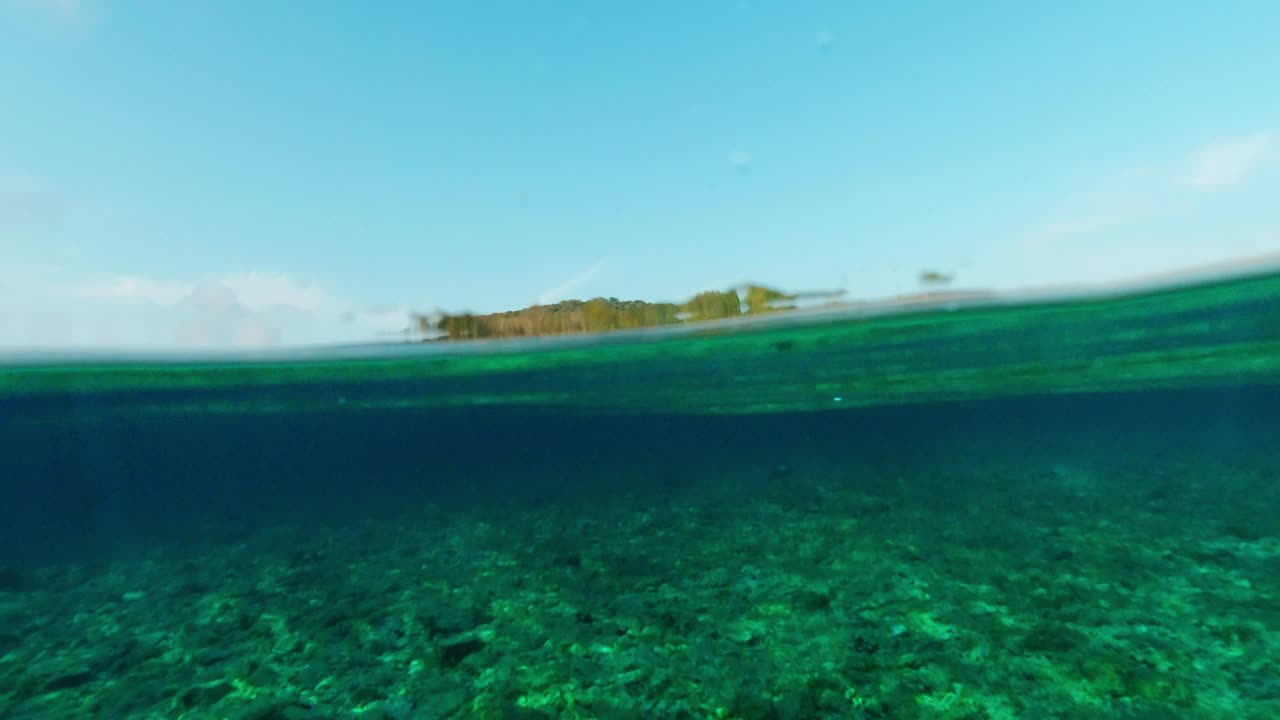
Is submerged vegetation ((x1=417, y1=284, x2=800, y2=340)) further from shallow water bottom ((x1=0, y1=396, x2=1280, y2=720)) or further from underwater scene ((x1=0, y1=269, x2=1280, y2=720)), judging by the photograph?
shallow water bottom ((x1=0, y1=396, x2=1280, y2=720))

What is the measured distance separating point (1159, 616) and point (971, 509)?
12.9ft

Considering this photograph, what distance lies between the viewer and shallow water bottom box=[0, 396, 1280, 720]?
14.4ft

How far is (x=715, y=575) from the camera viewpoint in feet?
22.0

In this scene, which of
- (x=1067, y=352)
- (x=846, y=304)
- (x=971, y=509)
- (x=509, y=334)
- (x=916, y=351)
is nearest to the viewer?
(x=971, y=509)

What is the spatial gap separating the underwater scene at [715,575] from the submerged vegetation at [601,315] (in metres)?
0.73

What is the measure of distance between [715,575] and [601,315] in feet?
27.3

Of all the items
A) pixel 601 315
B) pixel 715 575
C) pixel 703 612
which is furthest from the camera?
pixel 601 315

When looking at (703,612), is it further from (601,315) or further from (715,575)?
(601,315)

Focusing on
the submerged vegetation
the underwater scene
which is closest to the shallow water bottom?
the underwater scene

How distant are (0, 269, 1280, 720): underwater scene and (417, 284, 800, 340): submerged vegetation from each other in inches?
28.9

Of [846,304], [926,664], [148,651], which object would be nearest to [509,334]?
[846,304]

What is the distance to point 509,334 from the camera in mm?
14773

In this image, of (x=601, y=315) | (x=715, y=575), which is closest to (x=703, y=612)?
(x=715, y=575)

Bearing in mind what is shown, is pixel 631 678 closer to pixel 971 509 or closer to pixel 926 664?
pixel 926 664
